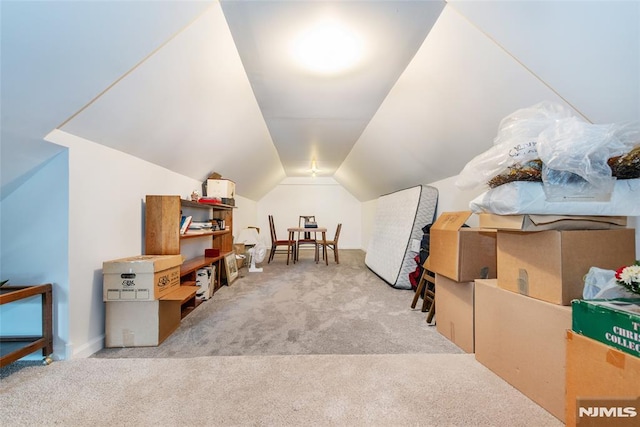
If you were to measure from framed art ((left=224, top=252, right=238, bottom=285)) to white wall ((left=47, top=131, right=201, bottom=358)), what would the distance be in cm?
150

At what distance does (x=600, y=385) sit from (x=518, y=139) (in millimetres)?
1033

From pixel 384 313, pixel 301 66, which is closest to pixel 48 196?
pixel 301 66

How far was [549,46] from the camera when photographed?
4.13ft

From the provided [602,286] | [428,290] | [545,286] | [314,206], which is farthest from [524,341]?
[314,206]

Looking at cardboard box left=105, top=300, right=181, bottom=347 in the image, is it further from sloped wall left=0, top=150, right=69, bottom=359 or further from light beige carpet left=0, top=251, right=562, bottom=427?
sloped wall left=0, top=150, right=69, bottom=359

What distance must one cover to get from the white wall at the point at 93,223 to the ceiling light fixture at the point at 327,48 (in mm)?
1609

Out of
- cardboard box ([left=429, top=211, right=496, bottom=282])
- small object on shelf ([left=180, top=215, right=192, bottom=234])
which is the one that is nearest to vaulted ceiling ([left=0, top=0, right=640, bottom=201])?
small object on shelf ([left=180, top=215, right=192, bottom=234])

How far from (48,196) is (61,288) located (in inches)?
23.1

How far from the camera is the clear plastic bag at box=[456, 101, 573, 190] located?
1191 mm

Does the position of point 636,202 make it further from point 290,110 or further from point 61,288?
point 61,288

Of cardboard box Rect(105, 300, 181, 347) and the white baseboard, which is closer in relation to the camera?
the white baseboard

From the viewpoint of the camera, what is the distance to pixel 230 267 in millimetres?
3754

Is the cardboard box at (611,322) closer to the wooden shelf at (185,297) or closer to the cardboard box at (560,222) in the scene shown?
the cardboard box at (560,222)

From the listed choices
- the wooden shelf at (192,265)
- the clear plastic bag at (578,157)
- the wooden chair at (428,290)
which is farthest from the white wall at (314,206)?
the clear plastic bag at (578,157)
